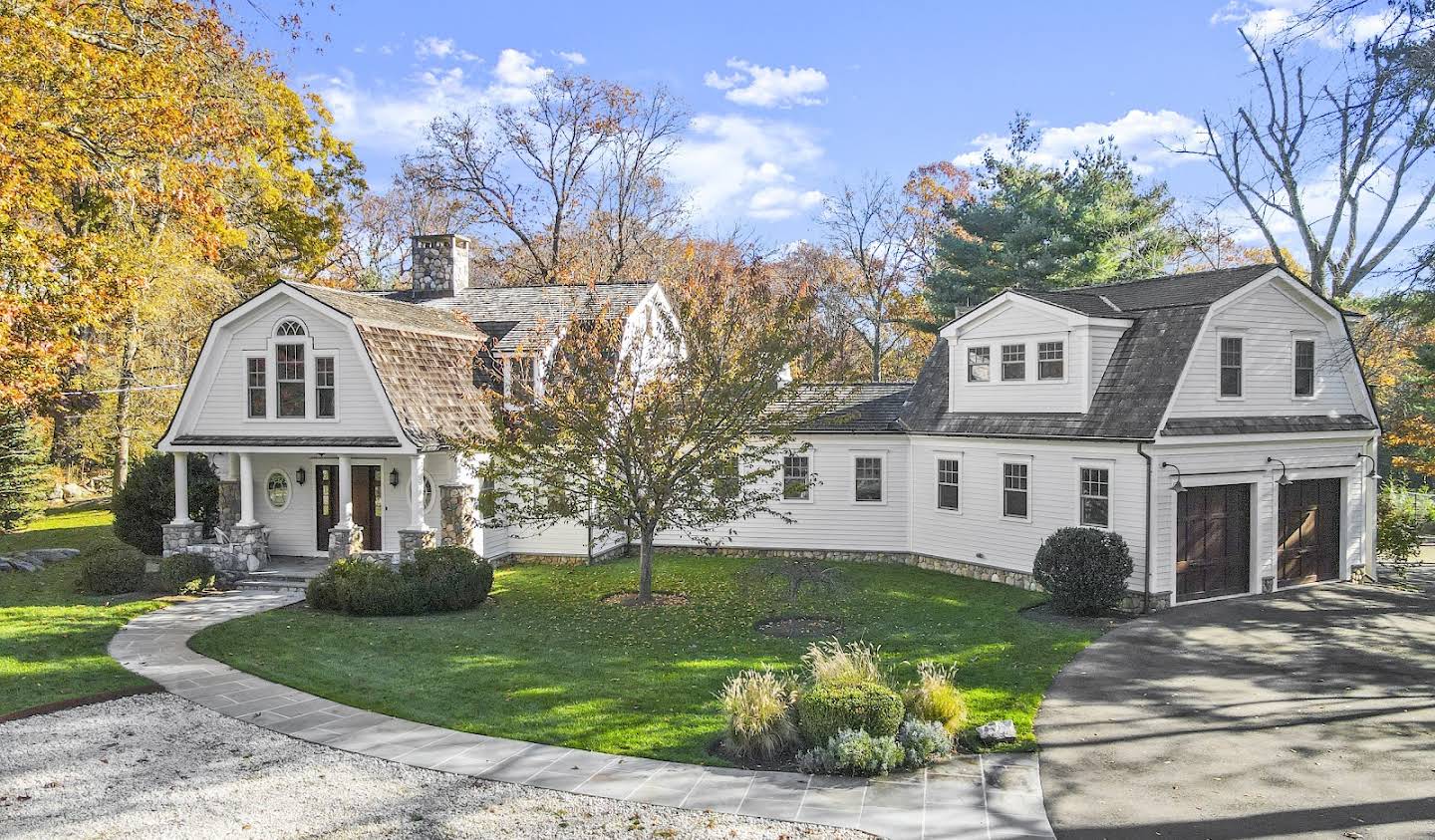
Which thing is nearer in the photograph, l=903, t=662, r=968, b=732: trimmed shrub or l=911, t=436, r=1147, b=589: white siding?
l=903, t=662, r=968, b=732: trimmed shrub

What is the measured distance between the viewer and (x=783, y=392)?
16484mm

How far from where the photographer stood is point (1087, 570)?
16.0m

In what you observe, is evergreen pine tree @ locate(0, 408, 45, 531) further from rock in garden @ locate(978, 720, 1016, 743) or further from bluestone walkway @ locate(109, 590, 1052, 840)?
rock in garden @ locate(978, 720, 1016, 743)

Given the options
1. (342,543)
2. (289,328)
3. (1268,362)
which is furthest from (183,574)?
(1268,362)

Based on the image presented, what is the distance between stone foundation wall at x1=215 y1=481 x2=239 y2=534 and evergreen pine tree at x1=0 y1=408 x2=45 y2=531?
28.9 feet

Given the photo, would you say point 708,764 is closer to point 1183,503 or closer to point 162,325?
point 1183,503

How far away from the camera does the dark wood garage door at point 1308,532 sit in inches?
731

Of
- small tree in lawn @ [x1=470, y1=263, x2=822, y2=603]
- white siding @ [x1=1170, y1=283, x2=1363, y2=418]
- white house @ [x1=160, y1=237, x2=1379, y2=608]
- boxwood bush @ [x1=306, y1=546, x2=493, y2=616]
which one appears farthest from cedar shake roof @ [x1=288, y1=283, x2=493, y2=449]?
white siding @ [x1=1170, y1=283, x2=1363, y2=418]

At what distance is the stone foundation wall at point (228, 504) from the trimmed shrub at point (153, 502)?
1.30 meters

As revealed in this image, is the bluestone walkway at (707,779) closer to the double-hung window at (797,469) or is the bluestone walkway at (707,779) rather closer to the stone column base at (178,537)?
the stone column base at (178,537)

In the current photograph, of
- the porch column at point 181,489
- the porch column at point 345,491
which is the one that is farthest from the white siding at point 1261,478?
the porch column at point 181,489

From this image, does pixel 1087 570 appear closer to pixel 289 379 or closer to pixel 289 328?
pixel 289 379

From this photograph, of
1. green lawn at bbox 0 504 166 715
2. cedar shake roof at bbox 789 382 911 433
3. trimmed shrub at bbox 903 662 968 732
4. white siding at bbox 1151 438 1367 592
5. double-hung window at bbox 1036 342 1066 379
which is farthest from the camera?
cedar shake roof at bbox 789 382 911 433

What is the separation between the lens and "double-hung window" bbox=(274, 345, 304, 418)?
788 inches
